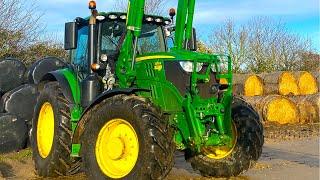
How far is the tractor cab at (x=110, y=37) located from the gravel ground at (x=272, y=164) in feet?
5.83

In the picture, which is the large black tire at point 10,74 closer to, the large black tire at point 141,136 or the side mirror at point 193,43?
the side mirror at point 193,43

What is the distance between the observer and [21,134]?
9.23 m

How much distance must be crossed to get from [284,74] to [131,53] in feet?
43.7

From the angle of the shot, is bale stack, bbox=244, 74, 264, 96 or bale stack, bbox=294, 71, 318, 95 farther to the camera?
bale stack, bbox=244, 74, 264, 96

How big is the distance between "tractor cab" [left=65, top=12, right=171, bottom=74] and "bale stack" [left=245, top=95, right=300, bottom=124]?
32.8ft

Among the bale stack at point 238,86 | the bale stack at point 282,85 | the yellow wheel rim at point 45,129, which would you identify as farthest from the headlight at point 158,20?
the bale stack at point 238,86

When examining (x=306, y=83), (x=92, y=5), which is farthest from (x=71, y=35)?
(x=306, y=83)

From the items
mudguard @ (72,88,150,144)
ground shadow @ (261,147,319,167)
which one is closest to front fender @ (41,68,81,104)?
mudguard @ (72,88,150,144)

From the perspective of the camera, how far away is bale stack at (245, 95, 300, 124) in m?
16.8

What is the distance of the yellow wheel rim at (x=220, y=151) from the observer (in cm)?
682

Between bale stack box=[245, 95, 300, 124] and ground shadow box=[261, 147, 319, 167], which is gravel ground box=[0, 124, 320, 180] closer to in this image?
ground shadow box=[261, 147, 319, 167]

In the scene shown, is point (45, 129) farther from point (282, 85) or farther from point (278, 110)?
point (282, 85)

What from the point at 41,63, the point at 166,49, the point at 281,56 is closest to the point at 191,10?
the point at 166,49

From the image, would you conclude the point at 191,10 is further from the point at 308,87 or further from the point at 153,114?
the point at 308,87
